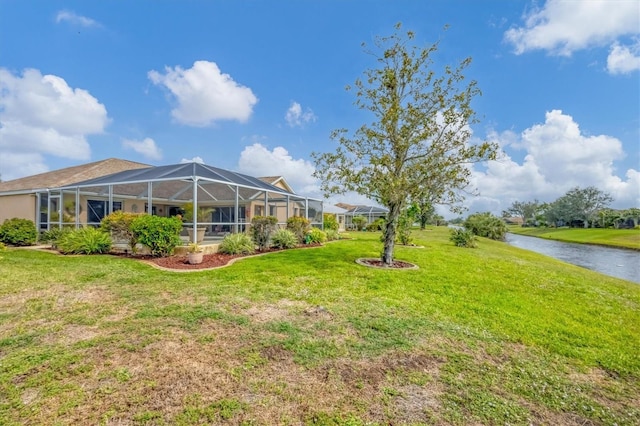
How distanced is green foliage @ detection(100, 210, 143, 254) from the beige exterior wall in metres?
9.48

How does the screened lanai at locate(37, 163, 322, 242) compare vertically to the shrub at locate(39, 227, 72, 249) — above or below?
above

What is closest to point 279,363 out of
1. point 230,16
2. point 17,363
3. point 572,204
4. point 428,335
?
point 428,335

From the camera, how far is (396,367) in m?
3.56

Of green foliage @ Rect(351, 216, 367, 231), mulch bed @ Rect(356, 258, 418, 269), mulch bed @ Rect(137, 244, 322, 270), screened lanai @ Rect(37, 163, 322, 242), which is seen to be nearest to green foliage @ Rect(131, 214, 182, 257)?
mulch bed @ Rect(137, 244, 322, 270)

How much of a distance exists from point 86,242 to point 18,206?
10.6 m

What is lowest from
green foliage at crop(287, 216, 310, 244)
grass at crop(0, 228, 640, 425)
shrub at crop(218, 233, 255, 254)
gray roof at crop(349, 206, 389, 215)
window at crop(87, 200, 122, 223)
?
grass at crop(0, 228, 640, 425)

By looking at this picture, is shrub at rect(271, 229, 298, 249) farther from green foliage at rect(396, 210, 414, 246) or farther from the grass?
the grass

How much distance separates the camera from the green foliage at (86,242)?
11.1m

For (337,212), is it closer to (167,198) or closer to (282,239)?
(167,198)

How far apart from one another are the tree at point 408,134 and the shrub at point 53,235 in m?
11.8

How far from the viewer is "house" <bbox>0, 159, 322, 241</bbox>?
14.3 metres

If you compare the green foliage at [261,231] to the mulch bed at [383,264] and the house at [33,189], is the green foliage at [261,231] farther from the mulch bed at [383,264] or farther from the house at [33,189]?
the house at [33,189]

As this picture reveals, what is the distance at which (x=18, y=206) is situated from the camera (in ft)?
56.2

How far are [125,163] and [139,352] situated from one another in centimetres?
2412
